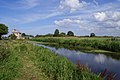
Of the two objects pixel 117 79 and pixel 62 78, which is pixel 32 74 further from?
pixel 117 79

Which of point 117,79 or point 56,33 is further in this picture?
point 56,33

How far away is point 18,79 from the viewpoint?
10086 millimetres

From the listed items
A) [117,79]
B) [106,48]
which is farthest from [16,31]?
[117,79]

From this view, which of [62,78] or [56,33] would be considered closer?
[62,78]

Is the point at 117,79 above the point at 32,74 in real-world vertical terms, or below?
below

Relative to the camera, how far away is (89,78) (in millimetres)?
10031

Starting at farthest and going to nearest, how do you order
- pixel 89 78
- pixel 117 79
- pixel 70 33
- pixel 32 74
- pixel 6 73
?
pixel 70 33
pixel 117 79
pixel 32 74
pixel 89 78
pixel 6 73

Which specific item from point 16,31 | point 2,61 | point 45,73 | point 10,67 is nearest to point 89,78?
point 45,73

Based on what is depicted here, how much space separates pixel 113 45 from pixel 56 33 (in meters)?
90.0

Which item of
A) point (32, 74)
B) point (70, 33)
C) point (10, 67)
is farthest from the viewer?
point (70, 33)

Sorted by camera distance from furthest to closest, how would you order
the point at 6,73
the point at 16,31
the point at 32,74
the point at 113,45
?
the point at 16,31 < the point at 113,45 < the point at 32,74 < the point at 6,73

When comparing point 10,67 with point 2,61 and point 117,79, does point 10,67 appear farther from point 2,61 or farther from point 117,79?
point 117,79

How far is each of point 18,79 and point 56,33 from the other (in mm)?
121914

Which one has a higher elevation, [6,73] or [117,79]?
[6,73]
